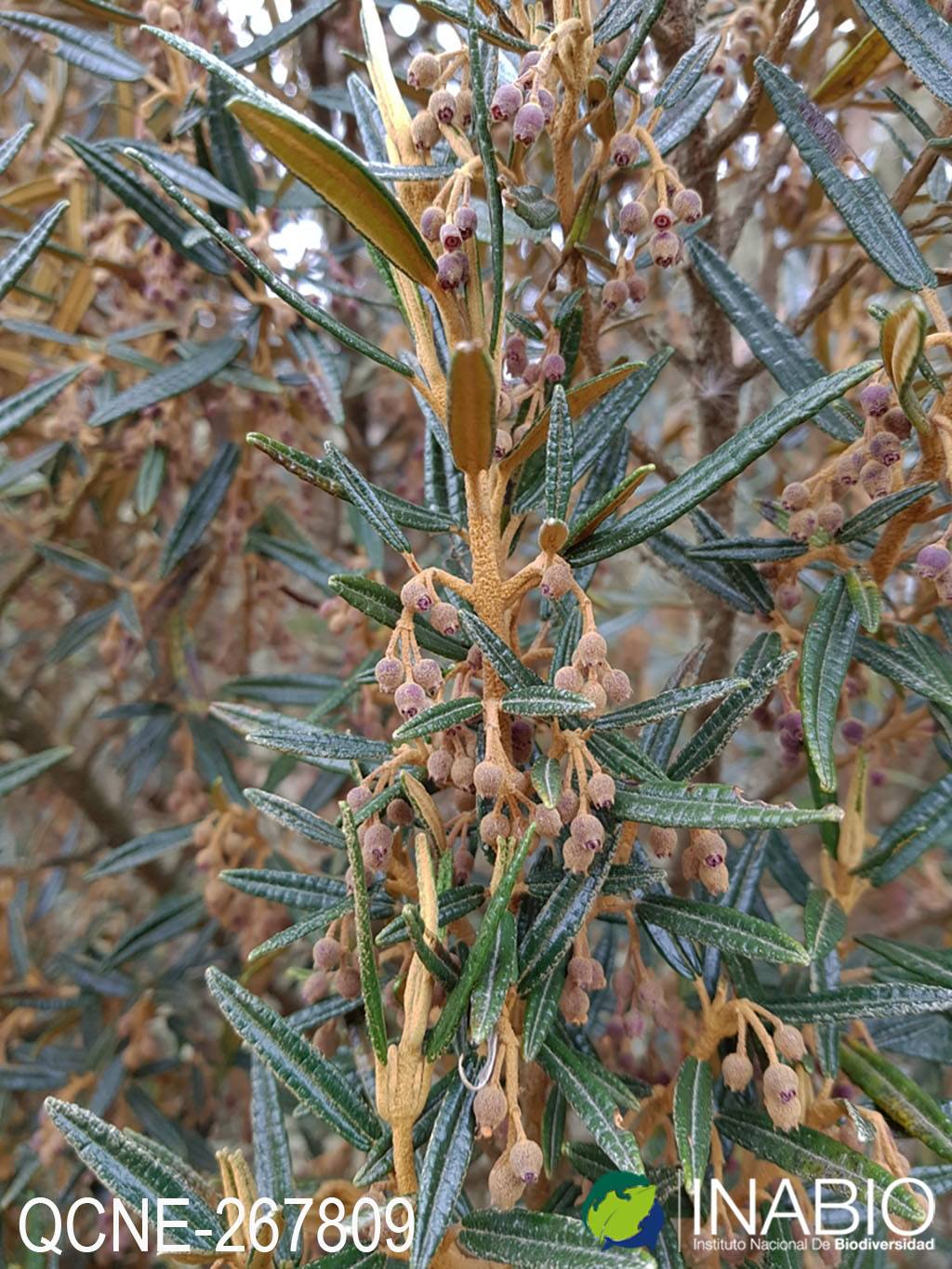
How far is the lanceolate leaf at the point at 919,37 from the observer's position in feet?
1.87

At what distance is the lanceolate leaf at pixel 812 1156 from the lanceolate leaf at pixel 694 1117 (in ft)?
0.16

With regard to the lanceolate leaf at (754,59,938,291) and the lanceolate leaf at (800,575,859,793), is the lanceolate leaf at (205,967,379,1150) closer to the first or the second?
the lanceolate leaf at (800,575,859,793)

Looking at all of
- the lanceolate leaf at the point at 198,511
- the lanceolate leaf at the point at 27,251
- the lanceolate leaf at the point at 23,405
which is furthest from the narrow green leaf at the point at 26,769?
the lanceolate leaf at the point at 27,251

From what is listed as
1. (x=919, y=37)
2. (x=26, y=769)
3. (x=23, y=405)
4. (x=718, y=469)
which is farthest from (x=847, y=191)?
(x=26, y=769)

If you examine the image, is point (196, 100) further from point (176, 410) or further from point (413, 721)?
point (413, 721)

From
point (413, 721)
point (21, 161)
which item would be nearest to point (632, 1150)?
point (413, 721)

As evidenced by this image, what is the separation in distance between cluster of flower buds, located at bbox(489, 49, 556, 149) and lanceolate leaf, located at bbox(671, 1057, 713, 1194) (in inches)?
21.5

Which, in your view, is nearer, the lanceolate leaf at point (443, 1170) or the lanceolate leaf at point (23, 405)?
the lanceolate leaf at point (443, 1170)

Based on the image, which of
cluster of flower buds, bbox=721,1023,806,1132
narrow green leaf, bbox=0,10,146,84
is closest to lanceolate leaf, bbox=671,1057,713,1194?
cluster of flower buds, bbox=721,1023,806,1132

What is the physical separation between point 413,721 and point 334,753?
0.11 metres

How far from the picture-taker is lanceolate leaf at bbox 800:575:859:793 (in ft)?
1.83

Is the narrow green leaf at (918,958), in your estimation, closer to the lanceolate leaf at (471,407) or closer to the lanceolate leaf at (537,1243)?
the lanceolate leaf at (537,1243)

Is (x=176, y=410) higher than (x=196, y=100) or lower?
lower

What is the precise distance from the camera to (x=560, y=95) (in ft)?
2.06
